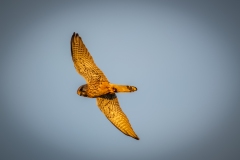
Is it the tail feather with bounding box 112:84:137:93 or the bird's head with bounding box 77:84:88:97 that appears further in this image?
the bird's head with bounding box 77:84:88:97

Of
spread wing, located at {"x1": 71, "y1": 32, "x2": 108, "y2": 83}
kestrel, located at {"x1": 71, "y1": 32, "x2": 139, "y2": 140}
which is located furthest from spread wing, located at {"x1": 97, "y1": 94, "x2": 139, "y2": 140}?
spread wing, located at {"x1": 71, "y1": 32, "x2": 108, "y2": 83}

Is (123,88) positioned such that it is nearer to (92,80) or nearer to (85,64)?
(92,80)

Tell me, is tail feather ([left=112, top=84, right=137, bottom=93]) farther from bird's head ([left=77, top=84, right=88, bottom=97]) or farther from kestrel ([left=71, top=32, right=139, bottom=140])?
bird's head ([left=77, top=84, right=88, bottom=97])

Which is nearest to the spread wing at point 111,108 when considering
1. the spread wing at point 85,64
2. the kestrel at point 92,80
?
the kestrel at point 92,80

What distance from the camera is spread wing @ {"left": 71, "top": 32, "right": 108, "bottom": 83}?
14.3 ft

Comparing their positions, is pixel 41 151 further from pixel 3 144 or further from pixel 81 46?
pixel 81 46

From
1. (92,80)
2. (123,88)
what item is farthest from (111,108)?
(123,88)

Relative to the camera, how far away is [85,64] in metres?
4.47

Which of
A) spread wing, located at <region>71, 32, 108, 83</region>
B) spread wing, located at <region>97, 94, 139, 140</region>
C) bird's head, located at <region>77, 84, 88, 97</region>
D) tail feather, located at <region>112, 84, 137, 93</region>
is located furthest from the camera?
spread wing, located at <region>97, 94, 139, 140</region>

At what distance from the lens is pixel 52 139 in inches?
915

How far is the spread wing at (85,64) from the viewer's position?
436 cm

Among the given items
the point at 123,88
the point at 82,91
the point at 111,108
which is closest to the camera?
the point at 123,88

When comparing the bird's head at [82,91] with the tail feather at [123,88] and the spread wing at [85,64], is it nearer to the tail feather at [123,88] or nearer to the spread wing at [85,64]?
the spread wing at [85,64]

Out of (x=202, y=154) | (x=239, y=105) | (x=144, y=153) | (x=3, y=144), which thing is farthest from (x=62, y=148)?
(x=239, y=105)
